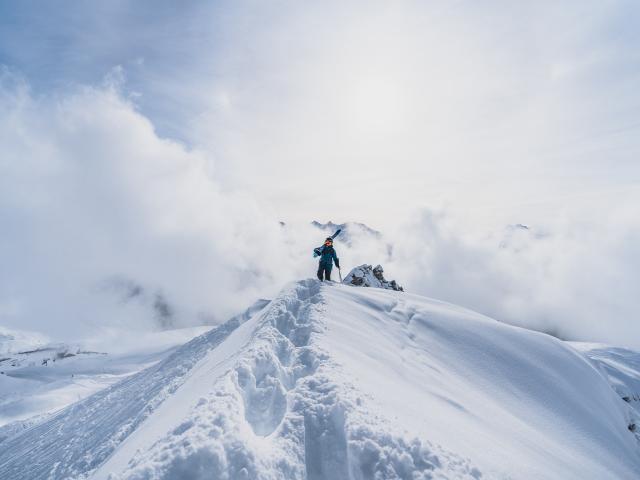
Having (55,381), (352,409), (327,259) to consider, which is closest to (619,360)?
(327,259)

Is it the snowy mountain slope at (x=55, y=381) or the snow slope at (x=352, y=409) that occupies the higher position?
the snow slope at (x=352, y=409)

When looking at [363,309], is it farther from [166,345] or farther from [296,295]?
[166,345]

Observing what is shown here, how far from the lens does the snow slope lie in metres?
5.53

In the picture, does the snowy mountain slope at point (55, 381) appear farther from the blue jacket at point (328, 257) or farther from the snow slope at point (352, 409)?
the blue jacket at point (328, 257)

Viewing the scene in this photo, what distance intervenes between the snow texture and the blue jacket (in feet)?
94.7

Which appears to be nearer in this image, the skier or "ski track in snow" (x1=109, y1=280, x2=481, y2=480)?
"ski track in snow" (x1=109, y1=280, x2=481, y2=480)

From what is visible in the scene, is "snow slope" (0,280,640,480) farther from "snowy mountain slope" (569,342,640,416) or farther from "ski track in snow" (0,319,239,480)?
"snowy mountain slope" (569,342,640,416)

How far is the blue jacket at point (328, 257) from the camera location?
18391mm

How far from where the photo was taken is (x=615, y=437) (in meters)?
13.6

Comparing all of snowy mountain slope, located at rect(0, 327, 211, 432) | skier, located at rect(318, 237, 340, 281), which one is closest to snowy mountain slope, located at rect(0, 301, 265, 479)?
snowy mountain slope, located at rect(0, 327, 211, 432)

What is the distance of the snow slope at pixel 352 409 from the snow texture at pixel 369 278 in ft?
95.3

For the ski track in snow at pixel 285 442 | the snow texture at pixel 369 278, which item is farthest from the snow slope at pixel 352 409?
the snow texture at pixel 369 278

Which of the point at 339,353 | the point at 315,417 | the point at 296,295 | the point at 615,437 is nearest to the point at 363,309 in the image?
the point at 296,295

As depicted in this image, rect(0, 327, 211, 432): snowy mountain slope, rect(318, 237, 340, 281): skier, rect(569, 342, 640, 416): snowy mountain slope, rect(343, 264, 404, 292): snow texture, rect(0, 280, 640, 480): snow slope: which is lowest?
rect(569, 342, 640, 416): snowy mountain slope
